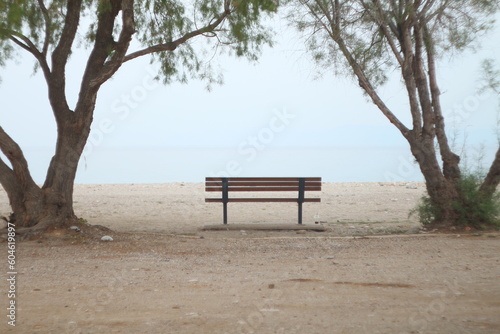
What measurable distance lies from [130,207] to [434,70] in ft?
28.9

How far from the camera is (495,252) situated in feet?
25.5

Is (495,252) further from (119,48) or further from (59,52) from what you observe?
(59,52)

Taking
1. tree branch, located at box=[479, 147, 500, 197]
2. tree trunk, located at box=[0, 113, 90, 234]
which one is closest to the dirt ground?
tree trunk, located at box=[0, 113, 90, 234]

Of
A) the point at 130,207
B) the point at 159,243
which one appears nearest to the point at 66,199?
the point at 159,243

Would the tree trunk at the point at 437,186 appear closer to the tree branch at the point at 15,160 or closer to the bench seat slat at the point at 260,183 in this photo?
the bench seat slat at the point at 260,183

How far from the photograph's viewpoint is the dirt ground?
437cm

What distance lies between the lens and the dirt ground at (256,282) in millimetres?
4367

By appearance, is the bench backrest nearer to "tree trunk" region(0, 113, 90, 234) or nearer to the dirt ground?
the dirt ground

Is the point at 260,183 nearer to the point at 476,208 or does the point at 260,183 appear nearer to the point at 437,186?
the point at 437,186

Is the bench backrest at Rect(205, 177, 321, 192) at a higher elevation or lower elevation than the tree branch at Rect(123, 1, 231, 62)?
lower

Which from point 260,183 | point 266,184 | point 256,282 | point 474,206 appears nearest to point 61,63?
point 260,183

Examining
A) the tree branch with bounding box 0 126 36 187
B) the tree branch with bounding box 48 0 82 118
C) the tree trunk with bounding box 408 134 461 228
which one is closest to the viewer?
the tree branch with bounding box 0 126 36 187

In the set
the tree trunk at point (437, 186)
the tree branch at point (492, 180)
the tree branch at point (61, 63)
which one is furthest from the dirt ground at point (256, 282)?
the tree branch at point (61, 63)

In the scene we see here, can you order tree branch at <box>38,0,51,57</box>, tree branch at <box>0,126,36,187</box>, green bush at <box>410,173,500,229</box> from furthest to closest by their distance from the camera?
tree branch at <box>38,0,51,57</box> → green bush at <box>410,173,500,229</box> → tree branch at <box>0,126,36,187</box>
